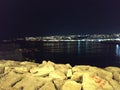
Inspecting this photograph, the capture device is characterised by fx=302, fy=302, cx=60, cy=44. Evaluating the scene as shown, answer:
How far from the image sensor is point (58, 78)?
9922 mm

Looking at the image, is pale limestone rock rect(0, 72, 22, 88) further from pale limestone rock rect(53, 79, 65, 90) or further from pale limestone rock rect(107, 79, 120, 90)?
pale limestone rock rect(107, 79, 120, 90)

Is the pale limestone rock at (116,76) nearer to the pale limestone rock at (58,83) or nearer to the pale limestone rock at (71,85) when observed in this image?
the pale limestone rock at (71,85)

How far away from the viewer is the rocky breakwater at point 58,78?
9336 millimetres

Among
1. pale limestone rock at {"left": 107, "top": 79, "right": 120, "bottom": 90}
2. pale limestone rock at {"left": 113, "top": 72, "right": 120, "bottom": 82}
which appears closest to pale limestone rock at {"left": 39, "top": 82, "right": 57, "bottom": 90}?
pale limestone rock at {"left": 107, "top": 79, "right": 120, "bottom": 90}

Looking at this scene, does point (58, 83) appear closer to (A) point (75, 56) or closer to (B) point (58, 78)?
(B) point (58, 78)

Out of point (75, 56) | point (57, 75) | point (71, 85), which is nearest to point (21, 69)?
point (57, 75)

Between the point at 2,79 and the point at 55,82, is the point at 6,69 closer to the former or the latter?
the point at 2,79

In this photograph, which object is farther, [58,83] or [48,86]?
[58,83]

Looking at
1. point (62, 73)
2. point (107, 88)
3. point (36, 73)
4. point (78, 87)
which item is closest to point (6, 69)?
point (36, 73)

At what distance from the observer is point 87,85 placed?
923 centimetres

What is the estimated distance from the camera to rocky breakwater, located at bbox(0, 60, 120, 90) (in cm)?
934

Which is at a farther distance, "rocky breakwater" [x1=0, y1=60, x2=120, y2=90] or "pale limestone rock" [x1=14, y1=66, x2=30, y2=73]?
"pale limestone rock" [x1=14, y1=66, x2=30, y2=73]

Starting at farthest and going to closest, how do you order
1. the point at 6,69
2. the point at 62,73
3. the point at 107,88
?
the point at 6,69, the point at 62,73, the point at 107,88

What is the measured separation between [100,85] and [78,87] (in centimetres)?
68
